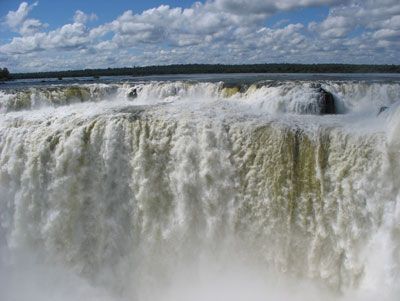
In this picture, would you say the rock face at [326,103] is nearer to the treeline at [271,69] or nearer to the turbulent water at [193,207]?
the turbulent water at [193,207]

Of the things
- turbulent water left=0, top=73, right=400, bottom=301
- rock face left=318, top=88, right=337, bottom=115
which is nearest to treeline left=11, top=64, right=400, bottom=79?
rock face left=318, top=88, right=337, bottom=115

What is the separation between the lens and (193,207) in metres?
7.29

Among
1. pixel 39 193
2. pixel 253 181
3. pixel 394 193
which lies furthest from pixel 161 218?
pixel 394 193

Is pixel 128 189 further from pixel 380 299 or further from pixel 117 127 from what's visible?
pixel 380 299

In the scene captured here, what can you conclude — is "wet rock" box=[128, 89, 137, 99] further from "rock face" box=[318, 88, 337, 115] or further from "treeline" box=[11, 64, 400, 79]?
"treeline" box=[11, 64, 400, 79]

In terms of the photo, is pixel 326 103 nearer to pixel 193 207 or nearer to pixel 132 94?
pixel 193 207

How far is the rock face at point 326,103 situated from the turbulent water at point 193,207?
2.08 m

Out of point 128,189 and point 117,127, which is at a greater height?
point 117,127

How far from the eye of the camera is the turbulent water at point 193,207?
636cm

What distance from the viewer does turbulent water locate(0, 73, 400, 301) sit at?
636 centimetres

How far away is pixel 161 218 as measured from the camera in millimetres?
7344

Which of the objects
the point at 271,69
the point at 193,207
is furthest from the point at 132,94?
the point at 271,69

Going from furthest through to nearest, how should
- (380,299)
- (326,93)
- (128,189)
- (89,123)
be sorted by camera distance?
(326,93), (89,123), (128,189), (380,299)

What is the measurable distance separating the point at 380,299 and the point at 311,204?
202cm
